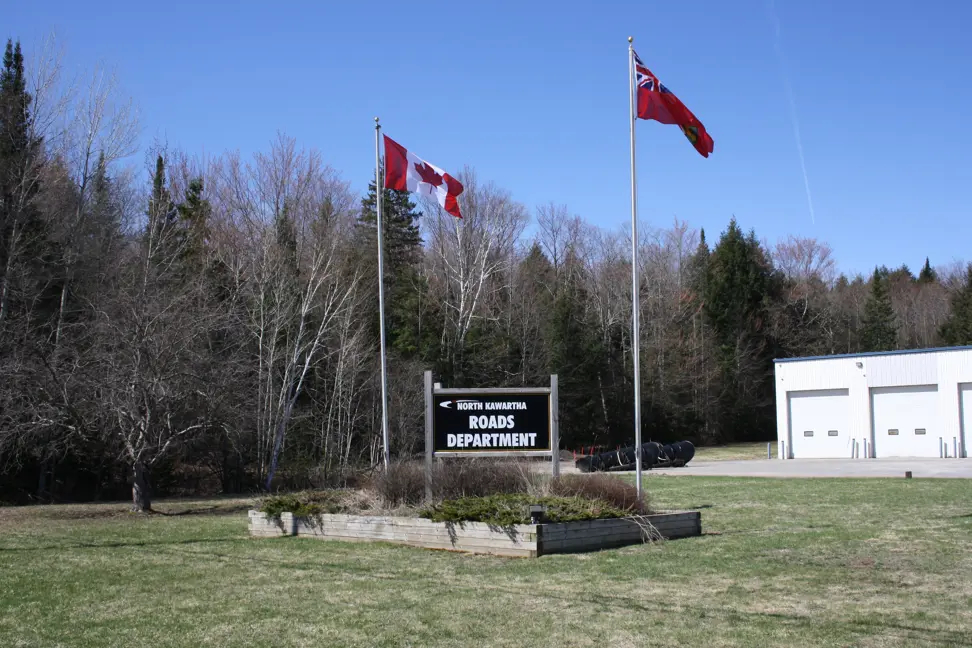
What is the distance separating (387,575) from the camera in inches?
395

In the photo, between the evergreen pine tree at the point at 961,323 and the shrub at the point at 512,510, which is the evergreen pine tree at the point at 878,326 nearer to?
the evergreen pine tree at the point at 961,323

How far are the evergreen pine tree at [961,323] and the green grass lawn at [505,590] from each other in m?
57.3

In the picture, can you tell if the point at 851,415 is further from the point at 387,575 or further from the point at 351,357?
the point at 387,575

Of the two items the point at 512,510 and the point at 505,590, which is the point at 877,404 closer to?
the point at 512,510

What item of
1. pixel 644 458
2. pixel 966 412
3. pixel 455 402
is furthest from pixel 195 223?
pixel 966 412

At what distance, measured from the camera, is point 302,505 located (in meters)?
14.2

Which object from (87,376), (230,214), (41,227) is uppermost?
(230,214)

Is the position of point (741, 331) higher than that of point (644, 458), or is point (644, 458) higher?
point (741, 331)

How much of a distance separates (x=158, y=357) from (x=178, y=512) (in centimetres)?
367

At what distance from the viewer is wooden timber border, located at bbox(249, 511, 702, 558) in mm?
11445

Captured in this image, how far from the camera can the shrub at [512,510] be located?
11812 mm

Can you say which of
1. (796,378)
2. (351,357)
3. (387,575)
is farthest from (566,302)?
(387,575)

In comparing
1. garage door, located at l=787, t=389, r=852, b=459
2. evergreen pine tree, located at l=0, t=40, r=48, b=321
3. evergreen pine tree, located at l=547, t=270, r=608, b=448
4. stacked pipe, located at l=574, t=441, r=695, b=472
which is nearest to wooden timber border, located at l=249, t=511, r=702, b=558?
evergreen pine tree, located at l=0, t=40, r=48, b=321

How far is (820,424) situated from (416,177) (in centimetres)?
2883
